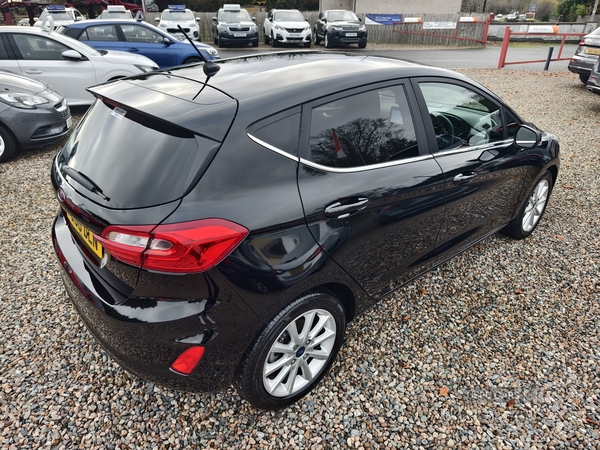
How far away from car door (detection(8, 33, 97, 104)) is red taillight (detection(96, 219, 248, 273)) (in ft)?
22.6

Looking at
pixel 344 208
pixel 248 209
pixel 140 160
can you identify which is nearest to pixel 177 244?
pixel 248 209

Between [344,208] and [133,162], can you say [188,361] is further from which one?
[344,208]

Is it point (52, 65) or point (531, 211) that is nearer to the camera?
point (531, 211)

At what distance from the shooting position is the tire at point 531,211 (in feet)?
12.2

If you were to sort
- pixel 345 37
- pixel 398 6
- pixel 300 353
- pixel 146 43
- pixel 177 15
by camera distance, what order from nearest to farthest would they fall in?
pixel 300 353 < pixel 146 43 < pixel 177 15 < pixel 345 37 < pixel 398 6

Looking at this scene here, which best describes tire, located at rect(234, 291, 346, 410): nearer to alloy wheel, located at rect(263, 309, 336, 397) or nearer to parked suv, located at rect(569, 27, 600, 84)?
alloy wheel, located at rect(263, 309, 336, 397)

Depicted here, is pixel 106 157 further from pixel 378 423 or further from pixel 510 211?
pixel 510 211

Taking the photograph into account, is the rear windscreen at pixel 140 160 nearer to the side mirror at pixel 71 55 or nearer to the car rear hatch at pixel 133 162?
the car rear hatch at pixel 133 162

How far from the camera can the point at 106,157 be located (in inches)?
75.9

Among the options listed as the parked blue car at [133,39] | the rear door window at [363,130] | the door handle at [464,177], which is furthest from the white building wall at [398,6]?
the rear door window at [363,130]

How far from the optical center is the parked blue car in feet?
31.6

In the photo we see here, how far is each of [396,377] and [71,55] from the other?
775cm

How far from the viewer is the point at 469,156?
281 centimetres

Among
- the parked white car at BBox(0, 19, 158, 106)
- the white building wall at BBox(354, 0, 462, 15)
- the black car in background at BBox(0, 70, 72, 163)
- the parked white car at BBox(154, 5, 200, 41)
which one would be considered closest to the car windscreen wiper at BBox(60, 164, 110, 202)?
the black car in background at BBox(0, 70, 72, 163)
